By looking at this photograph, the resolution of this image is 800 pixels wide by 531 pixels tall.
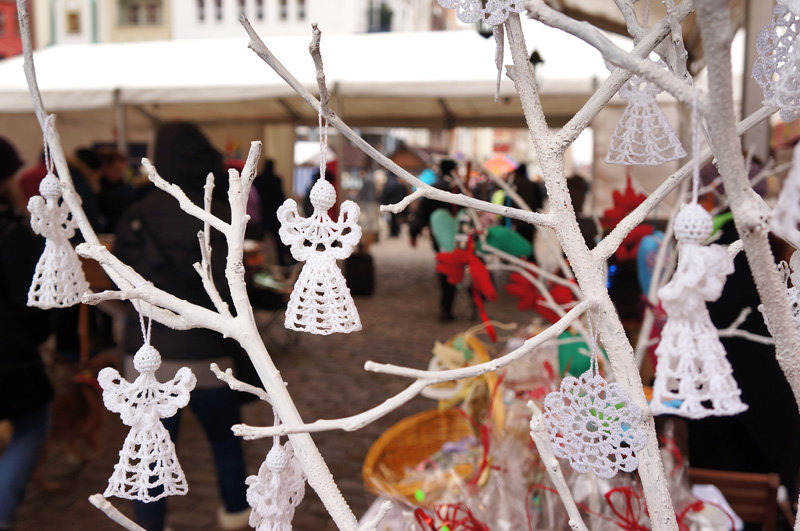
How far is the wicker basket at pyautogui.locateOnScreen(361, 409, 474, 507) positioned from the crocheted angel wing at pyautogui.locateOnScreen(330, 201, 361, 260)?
98cm

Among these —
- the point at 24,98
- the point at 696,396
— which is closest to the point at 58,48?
the point at 24,98

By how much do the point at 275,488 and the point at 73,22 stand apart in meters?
30.6

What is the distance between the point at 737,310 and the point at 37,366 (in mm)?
2258

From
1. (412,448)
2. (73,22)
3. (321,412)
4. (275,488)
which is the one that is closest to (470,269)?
(412,448)

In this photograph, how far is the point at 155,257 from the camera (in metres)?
2.07

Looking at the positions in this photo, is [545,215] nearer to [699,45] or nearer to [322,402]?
[699,45]

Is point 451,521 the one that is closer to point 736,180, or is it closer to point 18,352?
point 736,180

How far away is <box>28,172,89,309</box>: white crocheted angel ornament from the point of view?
2.93 feet

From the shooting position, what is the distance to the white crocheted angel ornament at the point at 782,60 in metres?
0.66

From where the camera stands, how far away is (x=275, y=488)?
787 mm

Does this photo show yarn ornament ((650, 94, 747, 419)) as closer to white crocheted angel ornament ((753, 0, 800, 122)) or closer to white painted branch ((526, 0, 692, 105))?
white painted branch ((526, 0, 692, 105))

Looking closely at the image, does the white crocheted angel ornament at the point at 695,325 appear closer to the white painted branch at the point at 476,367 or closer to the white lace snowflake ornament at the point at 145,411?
the white painted branch at the point at 476,367

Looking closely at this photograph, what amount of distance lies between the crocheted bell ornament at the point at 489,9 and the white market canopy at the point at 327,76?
3886 millimetres

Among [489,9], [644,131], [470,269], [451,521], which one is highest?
[489,9]
